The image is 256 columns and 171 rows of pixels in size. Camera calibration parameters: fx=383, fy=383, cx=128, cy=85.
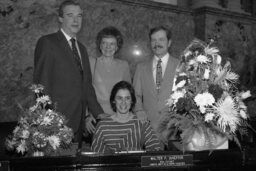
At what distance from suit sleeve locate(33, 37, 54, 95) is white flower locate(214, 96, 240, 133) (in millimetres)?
1690

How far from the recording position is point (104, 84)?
14.1 ft

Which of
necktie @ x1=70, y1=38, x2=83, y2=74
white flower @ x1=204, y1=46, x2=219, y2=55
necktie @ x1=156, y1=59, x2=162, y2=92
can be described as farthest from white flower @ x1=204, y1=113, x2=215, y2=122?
necktie @ x1=70, y1=38, x2=83, y2=74

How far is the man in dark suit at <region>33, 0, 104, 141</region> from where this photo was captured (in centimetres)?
374

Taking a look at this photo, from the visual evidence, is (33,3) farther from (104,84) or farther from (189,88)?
(189,88)

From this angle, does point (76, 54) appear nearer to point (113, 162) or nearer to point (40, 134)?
point (40, 134)

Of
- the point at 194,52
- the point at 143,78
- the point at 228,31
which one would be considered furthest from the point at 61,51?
the point at 228,31

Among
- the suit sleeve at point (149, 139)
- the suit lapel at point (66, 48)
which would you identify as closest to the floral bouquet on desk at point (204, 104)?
the suit sleeve at point (149, 139)

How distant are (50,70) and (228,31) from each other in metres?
4.18

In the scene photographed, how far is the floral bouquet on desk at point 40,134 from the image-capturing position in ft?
9.23

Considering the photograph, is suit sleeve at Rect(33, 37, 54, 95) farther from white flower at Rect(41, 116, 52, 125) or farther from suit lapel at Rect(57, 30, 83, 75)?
white flower at Rect(41, 116, 52, 125)

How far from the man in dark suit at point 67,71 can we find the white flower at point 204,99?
147 centimetres

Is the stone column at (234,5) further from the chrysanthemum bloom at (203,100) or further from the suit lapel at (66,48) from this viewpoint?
the chrysanthemum bloom at (203,100)

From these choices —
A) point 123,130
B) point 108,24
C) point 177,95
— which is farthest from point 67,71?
point 108,24

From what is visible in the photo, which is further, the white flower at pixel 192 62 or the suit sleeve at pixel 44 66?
the suit sleeve at pixel 44 66
